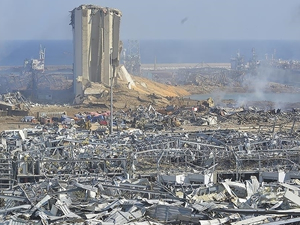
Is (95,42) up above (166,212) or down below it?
above

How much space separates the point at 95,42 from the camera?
4378 cm

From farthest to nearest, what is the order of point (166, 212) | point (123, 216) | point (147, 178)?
point (147, 178)
point (166, 212)
point (123, 216)

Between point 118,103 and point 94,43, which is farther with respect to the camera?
point 94,43

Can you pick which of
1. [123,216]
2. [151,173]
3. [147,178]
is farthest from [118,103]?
[123,216]

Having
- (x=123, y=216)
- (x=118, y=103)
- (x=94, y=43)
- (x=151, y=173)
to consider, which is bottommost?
(x=118, y=103)

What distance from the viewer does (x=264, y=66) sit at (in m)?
84.6

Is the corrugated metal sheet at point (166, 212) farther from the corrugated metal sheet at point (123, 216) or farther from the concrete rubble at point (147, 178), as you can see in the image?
the corrugated metal sheet at point (123, 216)

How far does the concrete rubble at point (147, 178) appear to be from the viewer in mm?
11820

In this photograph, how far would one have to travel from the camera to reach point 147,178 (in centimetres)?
1616

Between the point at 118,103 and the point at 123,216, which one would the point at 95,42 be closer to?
the point at 118,103

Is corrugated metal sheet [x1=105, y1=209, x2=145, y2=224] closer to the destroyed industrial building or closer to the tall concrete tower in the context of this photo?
the destroyed industrial building

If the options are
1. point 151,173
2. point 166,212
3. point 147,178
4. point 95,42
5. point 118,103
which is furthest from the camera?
point 95,42

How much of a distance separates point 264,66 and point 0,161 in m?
69.0

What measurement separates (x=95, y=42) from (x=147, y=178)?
93.0 ft
